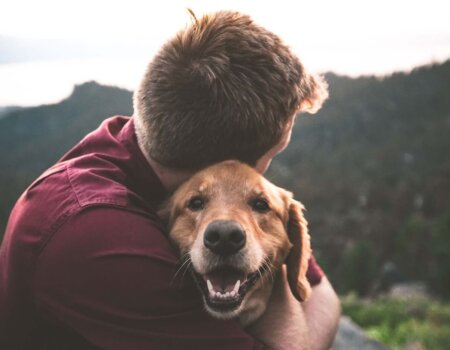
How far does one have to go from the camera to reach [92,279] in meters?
2.45

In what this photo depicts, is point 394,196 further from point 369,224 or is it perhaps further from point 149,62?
point 149,62

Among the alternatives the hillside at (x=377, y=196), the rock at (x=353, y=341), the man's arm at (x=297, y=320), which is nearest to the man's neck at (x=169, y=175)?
the man's arm at (x=297, y=320)

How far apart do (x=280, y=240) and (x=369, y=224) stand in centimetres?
10337

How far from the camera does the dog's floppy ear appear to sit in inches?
145

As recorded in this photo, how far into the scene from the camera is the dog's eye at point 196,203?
3.42 metres

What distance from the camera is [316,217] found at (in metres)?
118

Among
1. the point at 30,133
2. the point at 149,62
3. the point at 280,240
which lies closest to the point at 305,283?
the point at 280,240

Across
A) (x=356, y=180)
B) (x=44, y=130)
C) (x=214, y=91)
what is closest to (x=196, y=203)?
(x=214, y=91)

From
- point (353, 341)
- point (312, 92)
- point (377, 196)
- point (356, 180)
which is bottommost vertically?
point (356, 180)

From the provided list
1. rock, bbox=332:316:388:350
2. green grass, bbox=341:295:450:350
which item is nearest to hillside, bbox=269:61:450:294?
green grass, bbox=341:295:450:350

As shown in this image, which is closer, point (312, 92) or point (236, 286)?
point (236, 286)

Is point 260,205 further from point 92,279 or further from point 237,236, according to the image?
point 92,279

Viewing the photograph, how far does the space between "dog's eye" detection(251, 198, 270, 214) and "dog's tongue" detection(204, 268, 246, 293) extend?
509 millimetres

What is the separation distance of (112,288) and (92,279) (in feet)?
0.34
